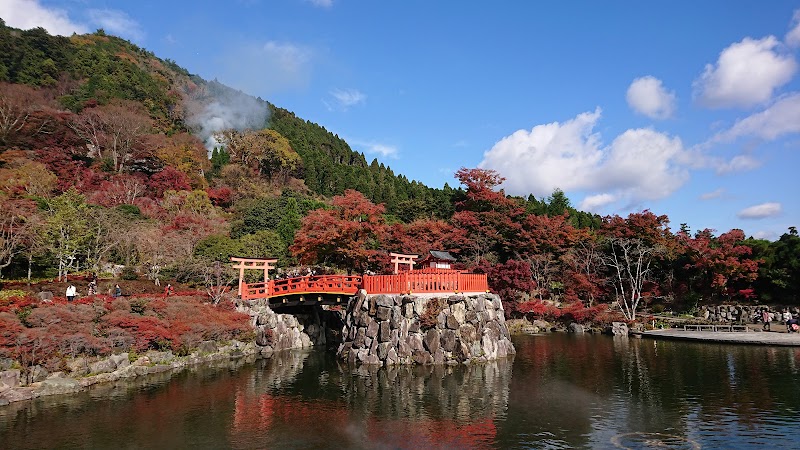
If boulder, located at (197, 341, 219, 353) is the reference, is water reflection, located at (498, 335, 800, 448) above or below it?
below

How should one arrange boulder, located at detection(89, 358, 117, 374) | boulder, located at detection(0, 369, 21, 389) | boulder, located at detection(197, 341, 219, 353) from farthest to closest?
boulder, located at detection(197, 341, 219, 353)
boulder, located at detection(89, 358, 117, 374)
boulder, located at detection(0, 369, 21, 389)

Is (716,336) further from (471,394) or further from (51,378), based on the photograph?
(51,378)

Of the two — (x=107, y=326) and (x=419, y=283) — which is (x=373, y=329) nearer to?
(x=419, y=283)

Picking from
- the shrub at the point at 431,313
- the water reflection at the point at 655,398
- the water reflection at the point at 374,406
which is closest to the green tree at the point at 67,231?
the water reflection at the point at 374,406

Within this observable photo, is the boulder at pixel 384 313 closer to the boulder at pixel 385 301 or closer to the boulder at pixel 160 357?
the boulder at pixel 385 301

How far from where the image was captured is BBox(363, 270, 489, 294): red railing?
2417 cm

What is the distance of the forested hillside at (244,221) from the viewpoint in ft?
108

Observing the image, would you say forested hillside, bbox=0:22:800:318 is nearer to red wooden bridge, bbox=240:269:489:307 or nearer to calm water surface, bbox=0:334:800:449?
red wooden bridge, bbox=240:269:489:307

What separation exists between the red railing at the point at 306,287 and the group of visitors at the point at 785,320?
86.4 feet

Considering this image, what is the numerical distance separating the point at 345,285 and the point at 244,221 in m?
20.1

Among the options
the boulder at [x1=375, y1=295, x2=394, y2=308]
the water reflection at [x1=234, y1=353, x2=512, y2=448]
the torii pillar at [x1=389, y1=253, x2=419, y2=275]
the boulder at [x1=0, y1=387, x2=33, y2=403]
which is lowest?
the water reflection at [x1=234, y1=353, x2=512, y2=448]

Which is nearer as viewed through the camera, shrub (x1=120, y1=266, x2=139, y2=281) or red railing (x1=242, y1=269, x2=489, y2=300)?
red railing (x1=242, y1=269, x2=489, y2=300)

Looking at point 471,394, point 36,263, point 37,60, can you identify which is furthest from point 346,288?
point 37,60

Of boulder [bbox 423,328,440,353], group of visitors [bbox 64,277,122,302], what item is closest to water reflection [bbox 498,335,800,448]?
boulder [bbox 423,328,440,353]
